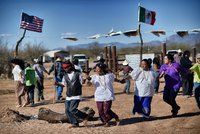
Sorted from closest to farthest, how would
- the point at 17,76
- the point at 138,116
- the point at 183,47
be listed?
the point at 138,116, the point at 17,76, the point at 183,47

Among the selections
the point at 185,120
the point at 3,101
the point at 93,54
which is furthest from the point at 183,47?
the point at 185,120

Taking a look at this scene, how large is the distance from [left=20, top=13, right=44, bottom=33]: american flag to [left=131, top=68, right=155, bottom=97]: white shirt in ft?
36.1

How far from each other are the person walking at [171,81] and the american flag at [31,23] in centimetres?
1082

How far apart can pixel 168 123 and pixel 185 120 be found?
24.3 inches

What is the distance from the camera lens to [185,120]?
36.8 ft

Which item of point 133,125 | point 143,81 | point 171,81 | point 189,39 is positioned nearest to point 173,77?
point 171,81

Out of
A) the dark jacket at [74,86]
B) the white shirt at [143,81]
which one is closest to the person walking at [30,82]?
the dark jacket at [74,86]

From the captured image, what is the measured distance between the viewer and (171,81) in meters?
11.6

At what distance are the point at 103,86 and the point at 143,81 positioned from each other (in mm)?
1230

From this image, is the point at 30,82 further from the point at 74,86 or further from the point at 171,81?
the point at 171,81

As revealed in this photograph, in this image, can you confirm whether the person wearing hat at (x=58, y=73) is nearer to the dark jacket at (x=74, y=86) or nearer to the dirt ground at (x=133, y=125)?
the dirt ground at (x=133, y=125)

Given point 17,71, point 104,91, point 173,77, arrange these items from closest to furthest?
point 104,91, point 173,77, point 17,71

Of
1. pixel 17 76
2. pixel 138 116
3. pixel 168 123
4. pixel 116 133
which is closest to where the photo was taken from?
pixel 116 133

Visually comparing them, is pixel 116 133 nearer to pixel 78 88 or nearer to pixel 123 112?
pixel 78 88
